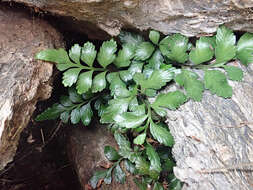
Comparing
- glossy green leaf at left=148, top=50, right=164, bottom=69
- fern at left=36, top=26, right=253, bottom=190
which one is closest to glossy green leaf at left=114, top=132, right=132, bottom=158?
fern at left=36, top=26, right=253, bottom=190

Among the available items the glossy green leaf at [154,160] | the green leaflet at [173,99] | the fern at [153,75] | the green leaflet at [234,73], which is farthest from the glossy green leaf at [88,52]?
the green leaflet at [234,73]

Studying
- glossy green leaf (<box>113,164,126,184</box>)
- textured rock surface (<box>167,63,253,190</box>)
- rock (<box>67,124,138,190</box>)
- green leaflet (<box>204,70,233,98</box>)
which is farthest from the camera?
rock (<box>67,124,138,190</box>)

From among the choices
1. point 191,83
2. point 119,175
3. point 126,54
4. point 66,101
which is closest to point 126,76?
point 126,54

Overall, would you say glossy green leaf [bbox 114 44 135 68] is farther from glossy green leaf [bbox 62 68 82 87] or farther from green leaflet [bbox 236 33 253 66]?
green leaflet [bbox 236 33 253 66]

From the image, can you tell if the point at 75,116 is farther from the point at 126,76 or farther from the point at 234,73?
the point at 234,73

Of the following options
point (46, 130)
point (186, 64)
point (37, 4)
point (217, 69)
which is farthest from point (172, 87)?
point (46, 130)
